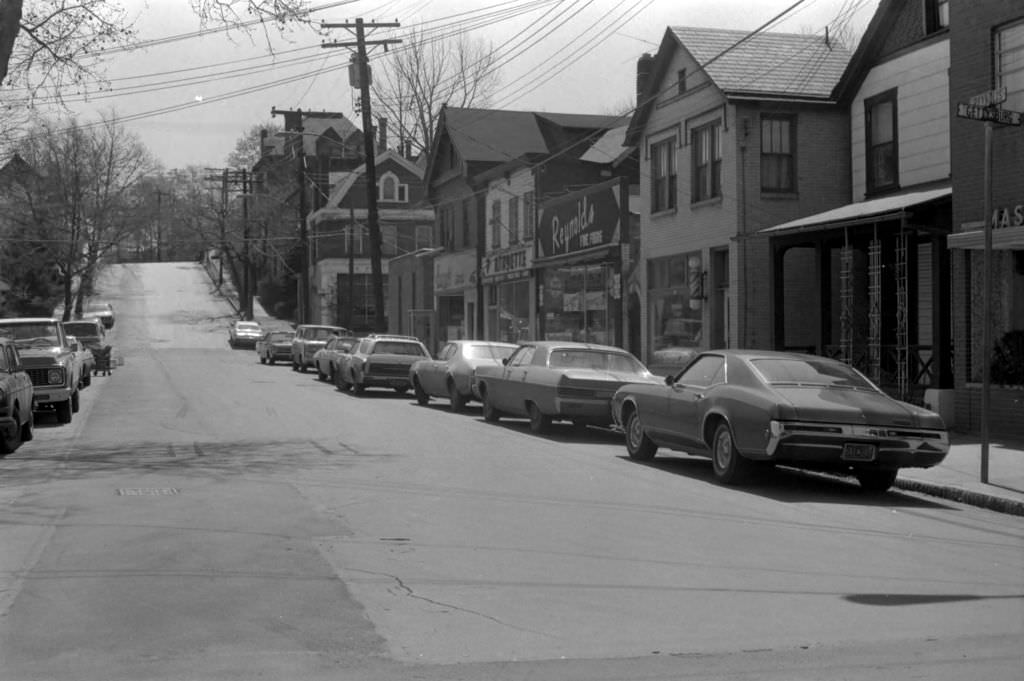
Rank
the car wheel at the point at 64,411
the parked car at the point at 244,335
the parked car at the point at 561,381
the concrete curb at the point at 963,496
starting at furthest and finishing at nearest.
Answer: the parked car at the point at 244,335 < the car wheel at the point at 64,411 < the parked car at the point at 561,381 < the concrete curb at the point at 963,496

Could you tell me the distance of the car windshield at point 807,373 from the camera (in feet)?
45.9

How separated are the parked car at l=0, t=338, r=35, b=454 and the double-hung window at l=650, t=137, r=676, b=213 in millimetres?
16553

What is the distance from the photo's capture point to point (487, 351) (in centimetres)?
2564

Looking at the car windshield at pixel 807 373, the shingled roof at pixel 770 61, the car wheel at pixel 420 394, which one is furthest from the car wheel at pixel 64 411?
the shingled roof at pixel 770 61

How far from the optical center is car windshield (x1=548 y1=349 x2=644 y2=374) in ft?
66.7

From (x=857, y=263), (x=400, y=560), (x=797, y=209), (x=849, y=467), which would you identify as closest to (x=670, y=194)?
(x=797, y=209)

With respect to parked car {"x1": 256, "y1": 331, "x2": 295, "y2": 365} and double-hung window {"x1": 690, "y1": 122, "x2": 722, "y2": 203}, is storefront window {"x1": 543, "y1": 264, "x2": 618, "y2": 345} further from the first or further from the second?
parked car {"x1": 256, "y1": 331, "x2": 295, "y2": 365}

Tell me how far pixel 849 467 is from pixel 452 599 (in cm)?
674

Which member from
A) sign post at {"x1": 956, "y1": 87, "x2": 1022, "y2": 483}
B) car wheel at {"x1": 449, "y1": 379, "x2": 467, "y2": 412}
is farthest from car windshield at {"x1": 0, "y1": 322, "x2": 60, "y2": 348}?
sign post at {"x1": 956, "y1": 87, "x2": 1022, "y2": 483}

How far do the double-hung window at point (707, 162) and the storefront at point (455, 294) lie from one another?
58.3 feet

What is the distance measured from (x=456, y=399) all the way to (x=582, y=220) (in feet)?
35.7

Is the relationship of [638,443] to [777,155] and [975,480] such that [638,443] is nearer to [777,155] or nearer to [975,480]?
[975,480]

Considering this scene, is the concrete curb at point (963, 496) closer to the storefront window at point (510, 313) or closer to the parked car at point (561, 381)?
the parked car at point (561, 381)

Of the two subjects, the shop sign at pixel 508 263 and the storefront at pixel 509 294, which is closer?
the shop sign at pixel 508 263
